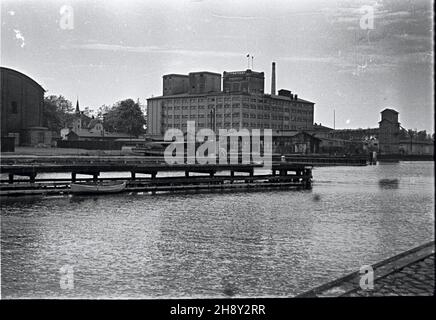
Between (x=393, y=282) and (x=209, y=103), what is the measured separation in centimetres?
5250

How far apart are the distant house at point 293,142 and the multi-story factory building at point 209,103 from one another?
721 cm

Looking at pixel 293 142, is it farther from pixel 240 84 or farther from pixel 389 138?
pixel 240 84

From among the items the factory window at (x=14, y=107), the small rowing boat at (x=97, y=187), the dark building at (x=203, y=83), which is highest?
the dark building at (x=203, y=83)

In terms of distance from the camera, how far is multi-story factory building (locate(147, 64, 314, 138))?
58031mm

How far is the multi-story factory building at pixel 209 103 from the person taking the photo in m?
58.0

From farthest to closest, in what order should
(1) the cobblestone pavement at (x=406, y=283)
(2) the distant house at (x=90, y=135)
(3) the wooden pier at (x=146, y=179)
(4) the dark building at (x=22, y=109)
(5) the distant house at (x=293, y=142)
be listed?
(5) the distant house at (x=293, y=142) < (2) the distant house at (x=90, y=135) < (4) the dark building at (x=22, y=109) < (3) the wooden pier at (x=146, y=179) < (1) the cobblestone pavement at (x=406, y=283)

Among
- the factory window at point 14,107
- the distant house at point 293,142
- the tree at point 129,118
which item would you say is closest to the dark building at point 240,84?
the distant house at point 293,142

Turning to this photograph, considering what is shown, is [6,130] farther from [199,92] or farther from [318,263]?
[318,263]

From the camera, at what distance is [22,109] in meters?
59.2

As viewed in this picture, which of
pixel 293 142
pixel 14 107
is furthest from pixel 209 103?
pixel 293 142

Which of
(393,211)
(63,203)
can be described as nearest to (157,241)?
(63,203)

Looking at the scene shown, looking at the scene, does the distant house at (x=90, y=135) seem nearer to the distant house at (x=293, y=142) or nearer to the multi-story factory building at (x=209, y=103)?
the multi-story factory building at (x=209, y=103)

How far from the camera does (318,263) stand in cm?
1313

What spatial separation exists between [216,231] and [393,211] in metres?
12.0
